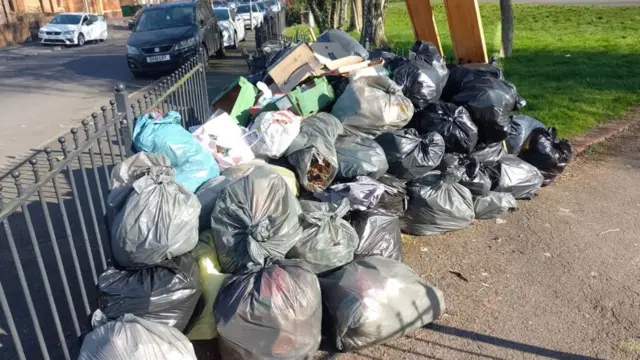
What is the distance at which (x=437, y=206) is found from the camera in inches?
157

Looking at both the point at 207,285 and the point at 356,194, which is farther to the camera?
the point at 356,194

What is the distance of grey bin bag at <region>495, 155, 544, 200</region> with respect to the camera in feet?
14.7

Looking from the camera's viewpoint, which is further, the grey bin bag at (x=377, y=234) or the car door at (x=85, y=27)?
the car door at (x=85, y=27)

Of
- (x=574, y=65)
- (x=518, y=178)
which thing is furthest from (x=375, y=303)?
(x=574, y=65)

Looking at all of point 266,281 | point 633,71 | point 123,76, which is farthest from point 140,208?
point 123,76

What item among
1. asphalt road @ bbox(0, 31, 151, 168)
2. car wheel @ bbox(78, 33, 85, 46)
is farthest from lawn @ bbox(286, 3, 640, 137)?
car wheel @ bbox(78, 33, 85, 46)

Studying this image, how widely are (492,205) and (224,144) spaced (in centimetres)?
217

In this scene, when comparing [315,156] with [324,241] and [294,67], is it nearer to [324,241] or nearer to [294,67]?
[324,241]

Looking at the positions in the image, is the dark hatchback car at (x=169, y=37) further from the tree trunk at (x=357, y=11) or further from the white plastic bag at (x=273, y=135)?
the white plastic bag at (x=273, y=135)

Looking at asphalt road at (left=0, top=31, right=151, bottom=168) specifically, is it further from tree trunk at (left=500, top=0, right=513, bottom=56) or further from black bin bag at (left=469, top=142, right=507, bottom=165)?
tree trunk at (left=500, top=0, right=513, bottom=56)

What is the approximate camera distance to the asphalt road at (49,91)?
747 centimetres

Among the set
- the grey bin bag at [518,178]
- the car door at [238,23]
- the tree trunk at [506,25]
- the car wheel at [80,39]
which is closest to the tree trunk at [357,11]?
the car door at [238,23]

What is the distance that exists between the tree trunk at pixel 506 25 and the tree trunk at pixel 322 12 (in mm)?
6327

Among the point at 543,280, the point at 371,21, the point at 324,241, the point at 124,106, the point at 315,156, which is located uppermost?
the point at 124,106
